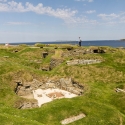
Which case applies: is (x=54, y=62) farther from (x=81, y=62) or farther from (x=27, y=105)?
(x=27, y=105)

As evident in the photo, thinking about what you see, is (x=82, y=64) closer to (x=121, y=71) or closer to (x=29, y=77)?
(x=121, y=71)

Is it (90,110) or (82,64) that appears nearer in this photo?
(90,110)

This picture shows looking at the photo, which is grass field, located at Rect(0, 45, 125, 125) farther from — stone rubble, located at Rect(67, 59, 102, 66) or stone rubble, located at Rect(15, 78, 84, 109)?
stone rubble, located at Rect(67, 59, 102, 66)

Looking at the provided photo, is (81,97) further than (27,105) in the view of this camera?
No

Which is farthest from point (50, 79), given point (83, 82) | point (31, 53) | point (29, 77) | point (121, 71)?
point (31, 53)

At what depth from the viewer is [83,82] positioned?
150 ft

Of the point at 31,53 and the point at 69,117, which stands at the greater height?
the point at 31,53

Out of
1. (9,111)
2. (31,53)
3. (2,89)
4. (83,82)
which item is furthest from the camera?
(31,53)

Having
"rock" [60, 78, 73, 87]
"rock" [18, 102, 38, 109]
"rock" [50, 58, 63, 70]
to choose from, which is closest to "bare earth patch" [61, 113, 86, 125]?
"rock" [18, 102, 38, 109]

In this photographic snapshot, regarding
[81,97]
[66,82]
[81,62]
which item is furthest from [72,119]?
[81,62]

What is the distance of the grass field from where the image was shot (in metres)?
28.3

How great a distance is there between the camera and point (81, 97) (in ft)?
118

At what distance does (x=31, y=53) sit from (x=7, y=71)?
98.0 ft

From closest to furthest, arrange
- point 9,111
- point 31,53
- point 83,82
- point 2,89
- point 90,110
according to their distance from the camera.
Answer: point 9,111, point 90,110, point 2,89, point 83,82, point 31,53
